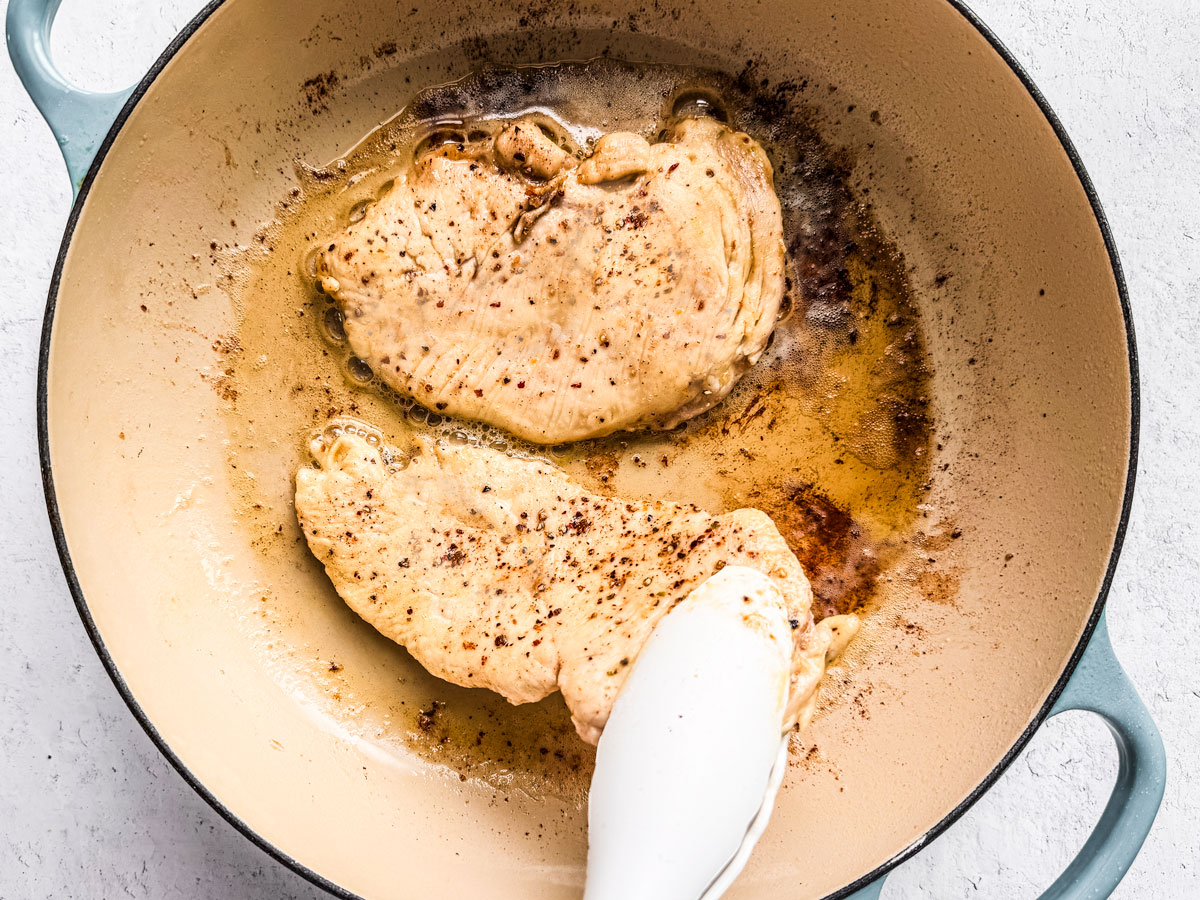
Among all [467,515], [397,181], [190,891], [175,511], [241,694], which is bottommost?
[190,891]

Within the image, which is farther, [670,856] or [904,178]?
[904,178]

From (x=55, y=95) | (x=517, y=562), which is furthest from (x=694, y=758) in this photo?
(x=55, y=95)

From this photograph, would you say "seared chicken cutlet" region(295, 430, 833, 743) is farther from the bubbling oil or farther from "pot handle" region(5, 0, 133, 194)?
"pot handle" region(5, 0, 133, 194)

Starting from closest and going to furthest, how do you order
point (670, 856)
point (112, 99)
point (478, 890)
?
1. point (670, 856)
2. point (112, 99)
3. point (478, 890)

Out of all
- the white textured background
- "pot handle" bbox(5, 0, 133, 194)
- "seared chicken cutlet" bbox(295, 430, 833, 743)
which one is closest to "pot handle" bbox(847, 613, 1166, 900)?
the white textured background

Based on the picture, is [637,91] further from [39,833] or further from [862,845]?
[39,833]

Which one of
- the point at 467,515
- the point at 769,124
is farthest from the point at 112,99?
the point at 769,124
